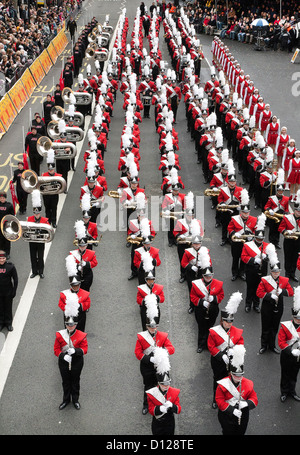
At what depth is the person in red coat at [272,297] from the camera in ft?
34.0

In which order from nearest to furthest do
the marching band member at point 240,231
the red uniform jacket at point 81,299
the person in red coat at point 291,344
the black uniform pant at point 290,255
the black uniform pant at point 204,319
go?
the person in red coat at point 291,344 < the red uniform jacket at point 81,299 < the black uniform pant at point 204,319 < the marching band member at point 240,231 < the black uniform pant at point 290,255

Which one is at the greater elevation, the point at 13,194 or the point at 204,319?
the point at 204,319

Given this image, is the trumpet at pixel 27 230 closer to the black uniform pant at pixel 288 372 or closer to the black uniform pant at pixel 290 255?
the black uniform pant at pixel 290 255

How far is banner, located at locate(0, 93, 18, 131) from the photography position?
21.5 meters

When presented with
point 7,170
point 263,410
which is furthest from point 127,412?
point 7,170

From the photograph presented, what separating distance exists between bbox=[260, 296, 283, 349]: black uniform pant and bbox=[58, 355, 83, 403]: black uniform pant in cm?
313

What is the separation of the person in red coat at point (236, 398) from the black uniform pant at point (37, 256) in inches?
225

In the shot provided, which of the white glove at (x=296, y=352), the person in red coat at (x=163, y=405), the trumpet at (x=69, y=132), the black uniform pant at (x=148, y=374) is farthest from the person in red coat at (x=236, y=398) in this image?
the trumpet at (x=69, y=132)

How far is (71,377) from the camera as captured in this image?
9.26 m

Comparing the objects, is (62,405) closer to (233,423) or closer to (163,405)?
(163,405)

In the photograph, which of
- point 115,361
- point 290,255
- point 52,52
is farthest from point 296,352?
point 52,52

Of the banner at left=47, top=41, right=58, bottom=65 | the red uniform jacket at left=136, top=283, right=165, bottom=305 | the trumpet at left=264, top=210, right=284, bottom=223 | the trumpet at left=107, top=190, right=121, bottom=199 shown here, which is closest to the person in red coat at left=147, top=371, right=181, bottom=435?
the red uniform jacket at left=136, top=283, right=165, bottom=305

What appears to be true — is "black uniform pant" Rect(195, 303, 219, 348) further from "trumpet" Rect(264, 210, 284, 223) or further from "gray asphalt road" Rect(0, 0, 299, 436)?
"trumpet" Rect(264, 210, 284, 223)

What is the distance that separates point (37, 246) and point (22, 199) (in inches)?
122
